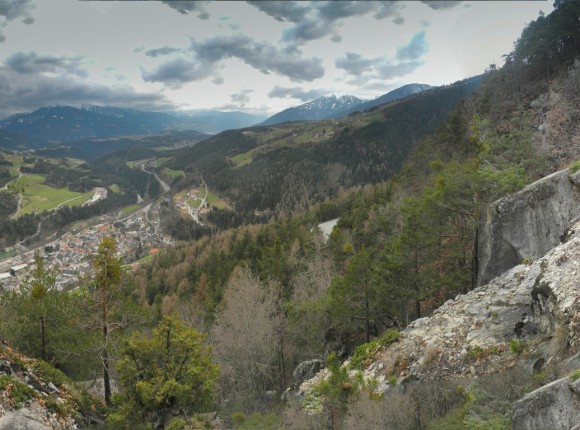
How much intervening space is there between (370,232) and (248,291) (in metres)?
15.9

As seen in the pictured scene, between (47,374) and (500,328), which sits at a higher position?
(47,374)

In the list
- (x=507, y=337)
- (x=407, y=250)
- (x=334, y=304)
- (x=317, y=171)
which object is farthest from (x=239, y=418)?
(x=317, y=171)

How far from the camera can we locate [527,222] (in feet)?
61.6

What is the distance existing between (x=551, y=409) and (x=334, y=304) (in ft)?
51.2

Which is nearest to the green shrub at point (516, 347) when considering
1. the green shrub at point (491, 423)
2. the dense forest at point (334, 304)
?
the dense forest at point (334, 304)

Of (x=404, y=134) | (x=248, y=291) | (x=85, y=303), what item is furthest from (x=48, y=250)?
(x=404, y=134)

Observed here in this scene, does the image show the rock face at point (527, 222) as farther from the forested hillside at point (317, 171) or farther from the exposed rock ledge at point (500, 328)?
the forested hillside at point (317, 171)

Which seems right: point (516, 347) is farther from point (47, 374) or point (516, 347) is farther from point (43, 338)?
point (43, 338)

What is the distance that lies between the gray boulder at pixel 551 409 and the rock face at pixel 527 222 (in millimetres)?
10009

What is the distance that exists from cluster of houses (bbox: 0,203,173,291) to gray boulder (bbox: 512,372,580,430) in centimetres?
10998

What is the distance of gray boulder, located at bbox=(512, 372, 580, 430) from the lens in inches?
325

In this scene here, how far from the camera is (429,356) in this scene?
1580cm

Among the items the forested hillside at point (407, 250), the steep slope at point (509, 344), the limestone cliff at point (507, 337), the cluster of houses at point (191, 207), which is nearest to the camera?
the steep slope at point (509, 344)

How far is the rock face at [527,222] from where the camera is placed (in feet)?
56.7
